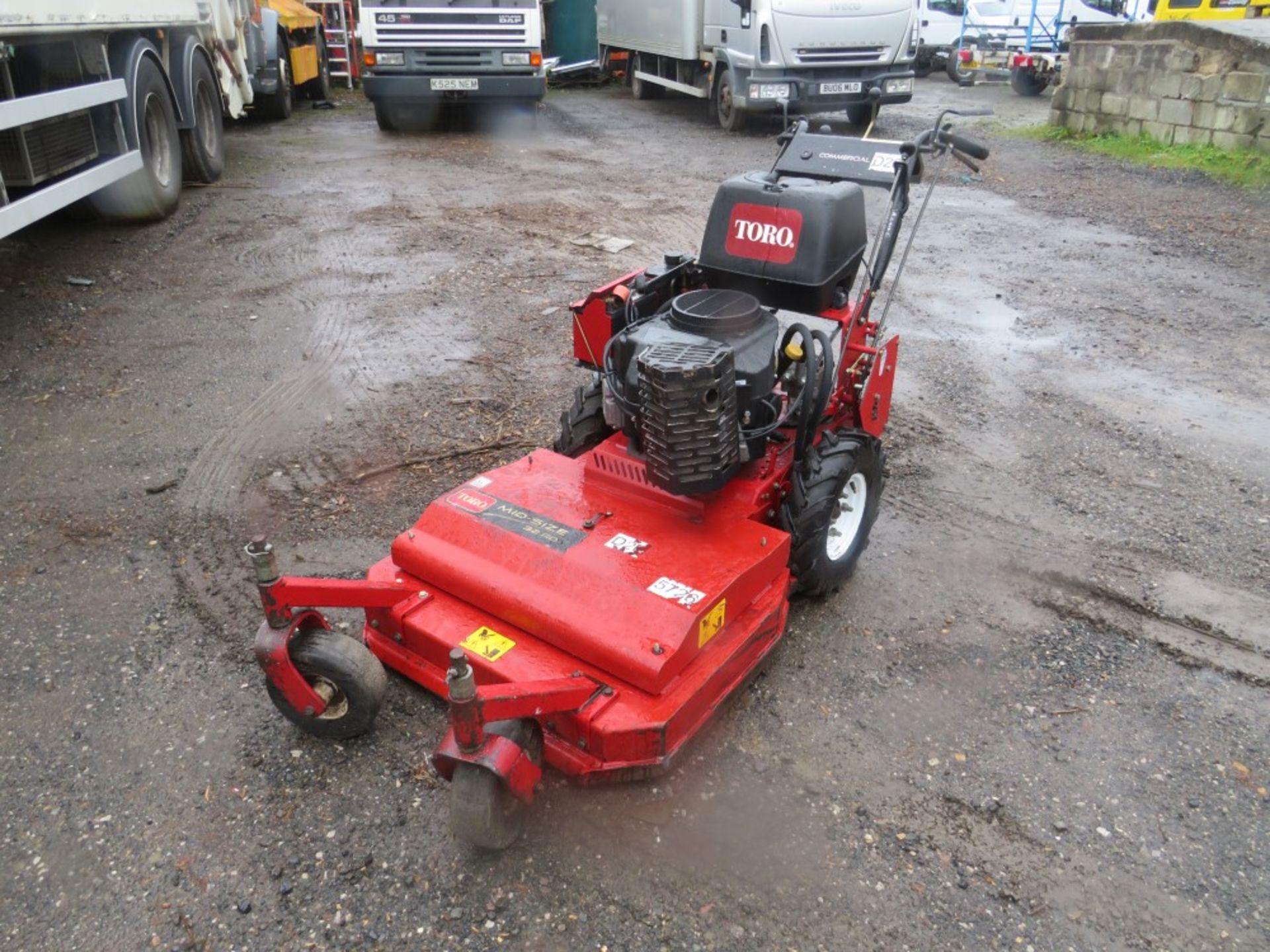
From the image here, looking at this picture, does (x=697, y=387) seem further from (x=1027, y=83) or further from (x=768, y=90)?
(x=1027, y=83)

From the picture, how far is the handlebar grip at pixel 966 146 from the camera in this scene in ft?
12.3

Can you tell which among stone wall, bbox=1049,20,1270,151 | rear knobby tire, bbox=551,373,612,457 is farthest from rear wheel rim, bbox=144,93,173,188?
stone wall, bbox=1049,20,1270,151

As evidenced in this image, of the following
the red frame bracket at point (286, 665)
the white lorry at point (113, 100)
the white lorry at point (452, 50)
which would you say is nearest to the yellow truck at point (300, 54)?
the white lorry at point (452, 50)

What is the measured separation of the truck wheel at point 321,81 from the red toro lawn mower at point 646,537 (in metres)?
14.7

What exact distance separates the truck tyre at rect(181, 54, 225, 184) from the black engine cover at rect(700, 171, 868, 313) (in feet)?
23.2

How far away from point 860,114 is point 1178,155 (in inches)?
165

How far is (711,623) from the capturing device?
273 cm

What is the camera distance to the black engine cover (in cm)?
337

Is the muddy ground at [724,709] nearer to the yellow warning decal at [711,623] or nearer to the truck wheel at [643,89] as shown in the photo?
the yellow warning decal at [711,623]

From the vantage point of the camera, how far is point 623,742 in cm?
251

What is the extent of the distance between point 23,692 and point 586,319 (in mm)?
2320

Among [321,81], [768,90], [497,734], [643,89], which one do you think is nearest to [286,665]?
[497,734]

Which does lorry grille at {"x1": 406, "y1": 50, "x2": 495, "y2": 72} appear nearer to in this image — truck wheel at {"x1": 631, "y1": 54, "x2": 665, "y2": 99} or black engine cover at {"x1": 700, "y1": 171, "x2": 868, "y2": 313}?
truck wheel at {"x1": 631, "y1": 54, "x2": 665, "y2": 99}

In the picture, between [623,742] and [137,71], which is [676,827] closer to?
[623,742]
